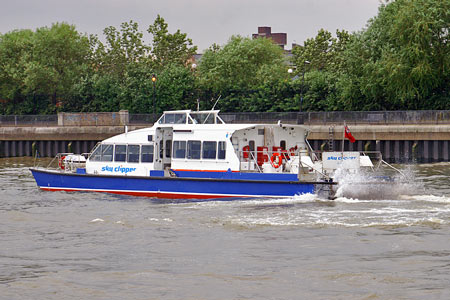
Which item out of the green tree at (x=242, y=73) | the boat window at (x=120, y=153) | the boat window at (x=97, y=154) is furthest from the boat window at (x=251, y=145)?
the green tree at (x=242, y=73)

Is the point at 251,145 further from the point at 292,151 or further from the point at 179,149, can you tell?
the point at 179,149

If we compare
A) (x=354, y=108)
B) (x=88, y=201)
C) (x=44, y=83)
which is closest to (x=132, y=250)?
(x=88, y=201)

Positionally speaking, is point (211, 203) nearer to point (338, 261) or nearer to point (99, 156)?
point (99, 156)

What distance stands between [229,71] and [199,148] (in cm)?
4170

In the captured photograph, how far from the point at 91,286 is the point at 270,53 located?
64.7 meters

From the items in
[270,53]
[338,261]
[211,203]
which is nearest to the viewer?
[338,261]

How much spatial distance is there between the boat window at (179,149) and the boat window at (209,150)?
0.81m

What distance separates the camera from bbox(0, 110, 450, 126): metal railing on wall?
47.1 metres

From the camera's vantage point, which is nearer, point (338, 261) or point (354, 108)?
point (338, 261)

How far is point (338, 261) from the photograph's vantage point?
1586 cm

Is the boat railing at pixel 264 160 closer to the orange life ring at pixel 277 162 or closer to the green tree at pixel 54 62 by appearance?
the orange life ring at pixel 277 162

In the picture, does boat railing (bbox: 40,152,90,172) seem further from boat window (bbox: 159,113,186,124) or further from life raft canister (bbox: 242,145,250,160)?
life raft canister (bbox: 242,145,250,160)

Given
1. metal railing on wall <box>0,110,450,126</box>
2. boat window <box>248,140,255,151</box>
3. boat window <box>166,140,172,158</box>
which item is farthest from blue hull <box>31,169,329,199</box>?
metal railing on wall <box>0,110,450,126</box>

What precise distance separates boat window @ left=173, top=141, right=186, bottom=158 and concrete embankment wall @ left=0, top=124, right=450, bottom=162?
61.7ft
